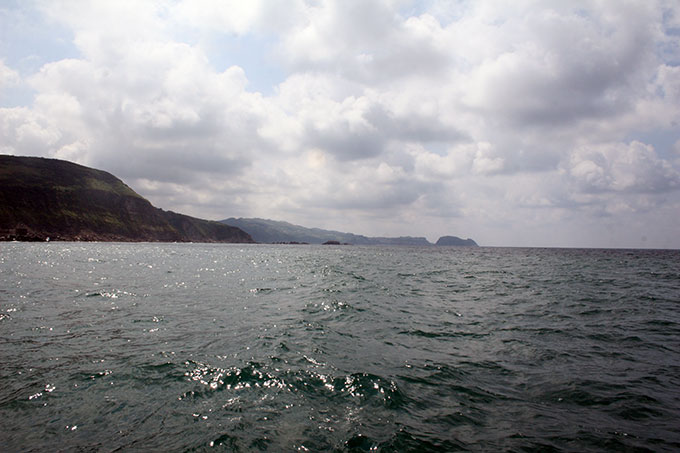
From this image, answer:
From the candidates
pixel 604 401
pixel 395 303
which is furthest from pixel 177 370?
pixel 395 303

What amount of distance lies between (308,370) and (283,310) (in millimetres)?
11604

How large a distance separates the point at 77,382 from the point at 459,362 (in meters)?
13.6

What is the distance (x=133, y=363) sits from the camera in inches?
499

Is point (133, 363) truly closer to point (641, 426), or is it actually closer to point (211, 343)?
point (211, 343)

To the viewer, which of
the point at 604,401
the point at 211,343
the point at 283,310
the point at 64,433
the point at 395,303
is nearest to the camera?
the point at 64,433

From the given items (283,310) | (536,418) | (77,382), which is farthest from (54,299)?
(536,418)

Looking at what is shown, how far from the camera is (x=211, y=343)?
50.3ft

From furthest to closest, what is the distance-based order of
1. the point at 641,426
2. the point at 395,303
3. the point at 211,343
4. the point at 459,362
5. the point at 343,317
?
1. the point at 395,303
2. the point at 343,317
3. the point at 211,343
4. the point at 459,362
5. the point at 641,426

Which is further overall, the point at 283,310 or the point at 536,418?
the point at 283,310

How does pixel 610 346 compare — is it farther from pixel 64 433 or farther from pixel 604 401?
pixel 64 433

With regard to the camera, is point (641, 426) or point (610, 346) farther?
point (610, 346)

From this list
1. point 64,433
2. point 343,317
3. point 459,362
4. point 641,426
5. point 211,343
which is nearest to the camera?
point 64,433

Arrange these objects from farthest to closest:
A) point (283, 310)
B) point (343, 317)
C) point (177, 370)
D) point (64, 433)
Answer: point (283, 310)
point (343, 317)
point (177, 370)
point (64, 433)

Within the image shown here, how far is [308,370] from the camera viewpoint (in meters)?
12.4
